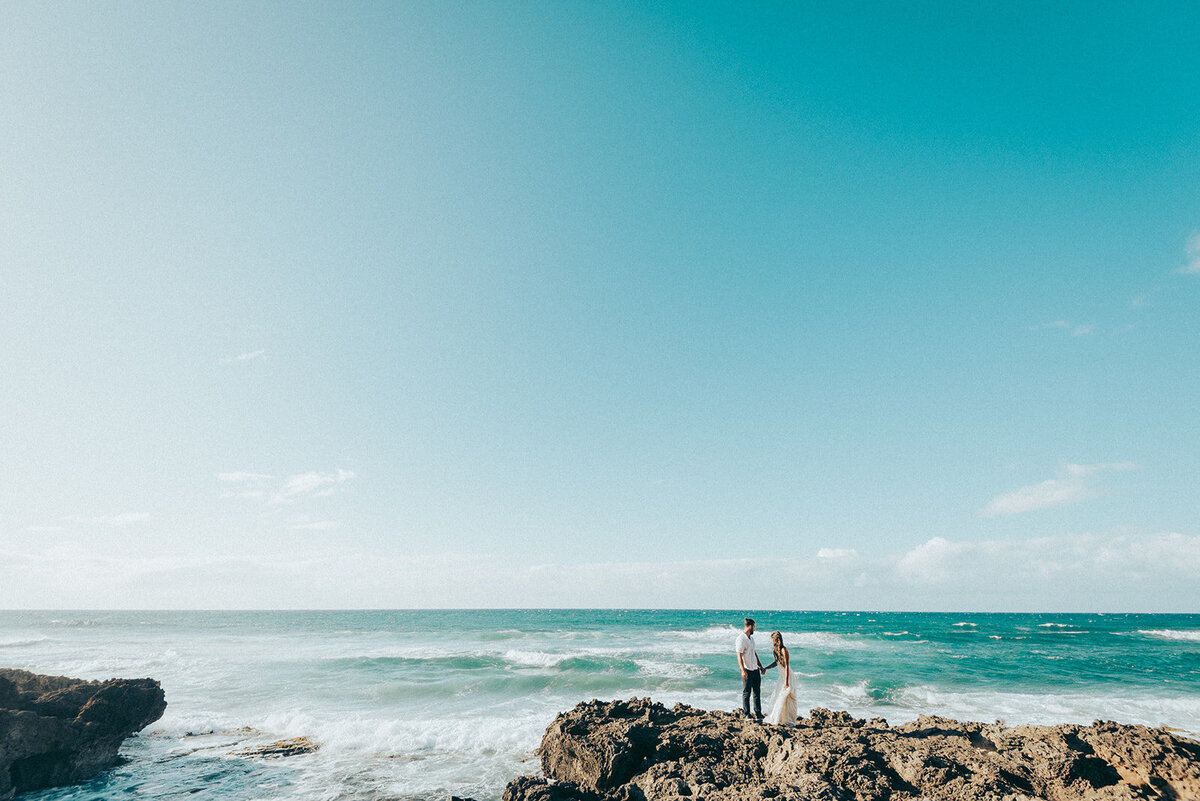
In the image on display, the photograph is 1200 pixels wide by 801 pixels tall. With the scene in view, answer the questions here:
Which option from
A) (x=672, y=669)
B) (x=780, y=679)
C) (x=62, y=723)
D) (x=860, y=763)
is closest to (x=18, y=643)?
(x=62, y=723)

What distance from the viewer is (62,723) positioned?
9.90m

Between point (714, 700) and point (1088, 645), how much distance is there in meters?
40.1

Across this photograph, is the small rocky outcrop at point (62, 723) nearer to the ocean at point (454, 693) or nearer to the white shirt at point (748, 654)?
the ocean at point (454, 693)

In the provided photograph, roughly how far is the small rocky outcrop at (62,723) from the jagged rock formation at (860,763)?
8.97 meters

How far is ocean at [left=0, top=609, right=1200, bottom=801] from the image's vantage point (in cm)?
998

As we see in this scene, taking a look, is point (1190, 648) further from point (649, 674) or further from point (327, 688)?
point (327, 688)

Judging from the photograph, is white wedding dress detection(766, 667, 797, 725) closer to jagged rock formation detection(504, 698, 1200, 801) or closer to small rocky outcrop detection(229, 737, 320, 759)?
jagged rock formation detection(504, 698, 1200, 801)

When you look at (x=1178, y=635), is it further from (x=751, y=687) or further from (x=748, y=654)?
(x=748, y=654)

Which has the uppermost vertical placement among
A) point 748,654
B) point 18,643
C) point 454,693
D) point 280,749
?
point 748,654

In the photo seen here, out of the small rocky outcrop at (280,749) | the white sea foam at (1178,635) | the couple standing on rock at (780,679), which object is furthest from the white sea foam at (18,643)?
the white sea foam at (1178,635)

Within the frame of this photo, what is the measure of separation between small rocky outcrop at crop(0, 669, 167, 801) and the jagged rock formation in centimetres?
897

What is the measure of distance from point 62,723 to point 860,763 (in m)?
13.7

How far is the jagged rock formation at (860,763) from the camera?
6.29 meters

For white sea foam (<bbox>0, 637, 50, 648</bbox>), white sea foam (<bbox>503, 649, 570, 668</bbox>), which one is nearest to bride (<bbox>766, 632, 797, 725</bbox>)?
white sea foam (<bbox>503, 649, 570, 668</bbox>)
